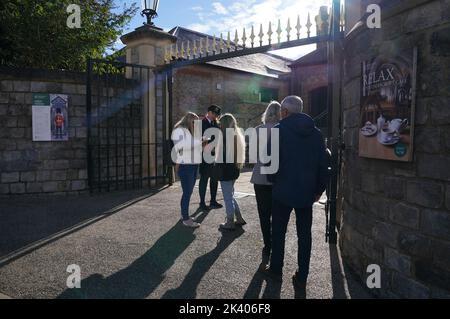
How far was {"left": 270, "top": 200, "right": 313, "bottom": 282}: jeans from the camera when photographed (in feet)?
11.5

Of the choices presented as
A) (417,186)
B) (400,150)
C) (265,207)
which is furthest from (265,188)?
(417,186)

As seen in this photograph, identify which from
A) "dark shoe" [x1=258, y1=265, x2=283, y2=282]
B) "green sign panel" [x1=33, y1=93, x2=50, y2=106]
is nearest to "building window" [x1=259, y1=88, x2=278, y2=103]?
"green sign panel" [x1=33, y1=93, x2=50, y2=106]

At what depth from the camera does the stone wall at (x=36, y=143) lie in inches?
289

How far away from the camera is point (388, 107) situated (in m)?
3.33

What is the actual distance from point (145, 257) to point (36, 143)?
4678 millimetres

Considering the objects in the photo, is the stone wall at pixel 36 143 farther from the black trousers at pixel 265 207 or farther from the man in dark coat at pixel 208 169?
the black trousers at pixel 265 207

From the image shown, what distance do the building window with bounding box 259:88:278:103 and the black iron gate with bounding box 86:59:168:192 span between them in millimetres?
13088

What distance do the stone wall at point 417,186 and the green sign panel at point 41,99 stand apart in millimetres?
6319

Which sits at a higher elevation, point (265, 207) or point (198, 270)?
point (265, 207)

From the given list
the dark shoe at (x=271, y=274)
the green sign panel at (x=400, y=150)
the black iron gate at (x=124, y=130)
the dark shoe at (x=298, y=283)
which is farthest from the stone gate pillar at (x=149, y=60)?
the green sign panel at (x=400, y=150)

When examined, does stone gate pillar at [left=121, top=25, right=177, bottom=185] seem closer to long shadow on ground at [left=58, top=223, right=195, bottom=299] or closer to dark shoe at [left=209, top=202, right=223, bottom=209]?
dark shoe at [left=209, top=202, right=223, bottom=209]

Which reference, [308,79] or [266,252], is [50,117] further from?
[308,79]

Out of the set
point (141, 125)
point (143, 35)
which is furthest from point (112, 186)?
point (143, 35)

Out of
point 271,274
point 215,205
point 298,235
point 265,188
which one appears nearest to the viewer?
point 298,235
